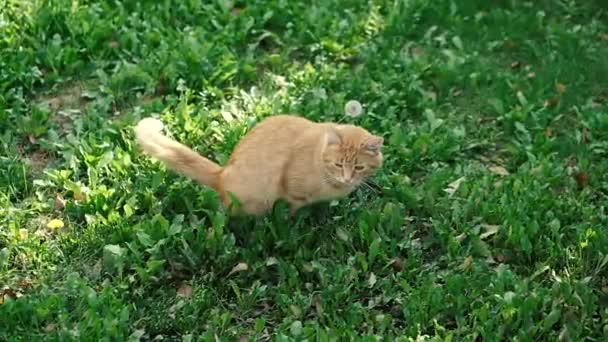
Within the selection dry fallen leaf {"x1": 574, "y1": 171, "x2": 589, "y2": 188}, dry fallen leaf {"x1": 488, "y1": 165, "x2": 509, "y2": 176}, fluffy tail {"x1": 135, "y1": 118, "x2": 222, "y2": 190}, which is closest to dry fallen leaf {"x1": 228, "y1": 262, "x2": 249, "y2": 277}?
fluffy tail {"x1": 135, "y1": 118, "x2": 222, "y2": 190}

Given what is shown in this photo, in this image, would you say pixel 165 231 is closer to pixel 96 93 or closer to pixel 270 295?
pixel 270 295

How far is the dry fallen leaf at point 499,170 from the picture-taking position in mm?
6156

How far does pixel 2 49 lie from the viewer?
6758 mm

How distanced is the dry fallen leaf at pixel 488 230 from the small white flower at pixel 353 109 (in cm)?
131

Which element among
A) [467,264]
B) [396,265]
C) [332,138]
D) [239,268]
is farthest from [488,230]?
[239,268]

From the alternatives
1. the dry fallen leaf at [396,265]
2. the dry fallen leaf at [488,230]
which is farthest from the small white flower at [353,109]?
the dry fallen leaf at [396,265]

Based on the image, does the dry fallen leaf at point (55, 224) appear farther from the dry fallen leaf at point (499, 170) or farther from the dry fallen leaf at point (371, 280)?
the dry fallen leaf at point (499, 170)

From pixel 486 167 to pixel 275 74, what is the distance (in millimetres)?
1650

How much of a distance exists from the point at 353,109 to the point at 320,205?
1.07 meters

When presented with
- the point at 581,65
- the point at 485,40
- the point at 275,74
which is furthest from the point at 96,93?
the point at 581,65

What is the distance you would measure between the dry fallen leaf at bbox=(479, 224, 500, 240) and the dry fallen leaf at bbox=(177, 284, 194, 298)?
157 centimetres

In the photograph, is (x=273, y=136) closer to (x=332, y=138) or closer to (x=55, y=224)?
(x=332, y=138)

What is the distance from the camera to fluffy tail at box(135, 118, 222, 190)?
5414 mm

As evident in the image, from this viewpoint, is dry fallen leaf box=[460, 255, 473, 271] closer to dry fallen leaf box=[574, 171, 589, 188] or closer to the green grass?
the green grass
